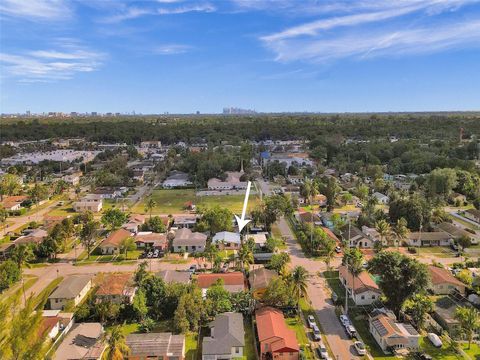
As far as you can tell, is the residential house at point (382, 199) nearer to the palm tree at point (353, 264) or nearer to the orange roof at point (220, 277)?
the palm tree at point (353, 264)

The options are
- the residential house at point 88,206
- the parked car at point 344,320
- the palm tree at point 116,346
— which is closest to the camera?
the palm tree at point 116,346

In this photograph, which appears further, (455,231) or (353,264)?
(455,231)

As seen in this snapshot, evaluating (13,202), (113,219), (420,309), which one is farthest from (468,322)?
(13,202)

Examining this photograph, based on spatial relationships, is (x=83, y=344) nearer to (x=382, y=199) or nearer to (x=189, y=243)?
(x=189, y=243)

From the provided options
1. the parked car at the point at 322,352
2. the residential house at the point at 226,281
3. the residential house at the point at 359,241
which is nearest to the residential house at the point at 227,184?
the residential house at the point at 359,241

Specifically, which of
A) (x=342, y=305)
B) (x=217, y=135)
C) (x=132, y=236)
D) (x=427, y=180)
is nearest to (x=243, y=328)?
(x=342, y=305)

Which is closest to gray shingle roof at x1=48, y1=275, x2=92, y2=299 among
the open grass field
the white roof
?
the white roof
